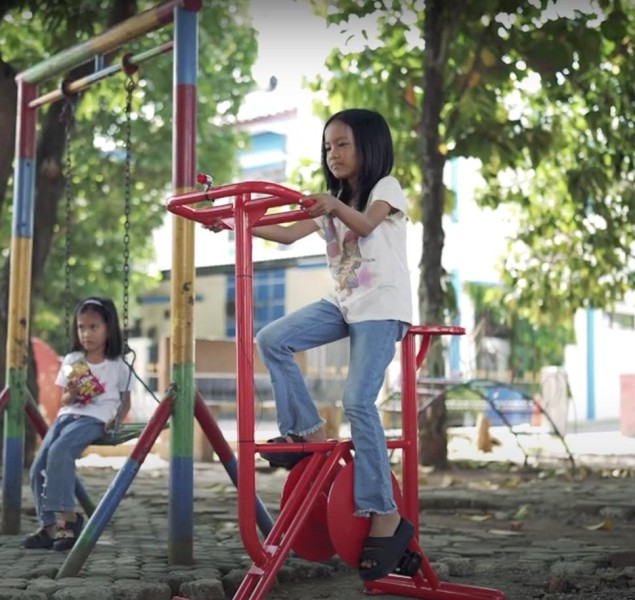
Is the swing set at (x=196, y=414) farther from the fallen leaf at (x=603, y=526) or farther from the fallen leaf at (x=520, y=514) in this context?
the fallen leaf at (x=520, y=514)

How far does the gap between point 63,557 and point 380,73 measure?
7249 millimetres

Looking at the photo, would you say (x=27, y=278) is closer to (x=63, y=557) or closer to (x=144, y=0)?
(x=63, y=557)

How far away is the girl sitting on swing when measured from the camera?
5.21 metres

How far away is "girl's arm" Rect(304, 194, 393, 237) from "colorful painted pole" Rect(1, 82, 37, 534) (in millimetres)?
2731

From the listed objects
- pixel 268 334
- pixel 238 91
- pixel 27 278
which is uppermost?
pixel 238 91

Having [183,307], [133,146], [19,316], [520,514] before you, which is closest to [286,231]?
[183,307]

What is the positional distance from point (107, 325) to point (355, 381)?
7.23 feet

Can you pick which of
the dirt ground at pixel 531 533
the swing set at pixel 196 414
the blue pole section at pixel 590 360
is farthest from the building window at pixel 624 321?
the swing set at pixel 196 414

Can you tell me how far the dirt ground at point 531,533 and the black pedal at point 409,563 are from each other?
217 mm

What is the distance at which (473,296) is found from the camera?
23.1m

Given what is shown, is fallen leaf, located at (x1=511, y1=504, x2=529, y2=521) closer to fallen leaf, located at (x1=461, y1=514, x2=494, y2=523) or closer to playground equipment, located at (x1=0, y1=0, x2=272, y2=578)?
fallen leaf, located at (x1=461, y1=514, x2=494, y2=523)

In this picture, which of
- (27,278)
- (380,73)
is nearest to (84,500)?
(27,278)

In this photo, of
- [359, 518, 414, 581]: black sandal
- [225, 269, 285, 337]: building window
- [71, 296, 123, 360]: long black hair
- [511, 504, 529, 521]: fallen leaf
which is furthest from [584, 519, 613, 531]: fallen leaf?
[225, 269, 285, 337]: building window

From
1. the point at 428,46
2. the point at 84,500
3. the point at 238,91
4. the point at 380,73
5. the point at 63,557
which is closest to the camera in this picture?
the point at 63,557
